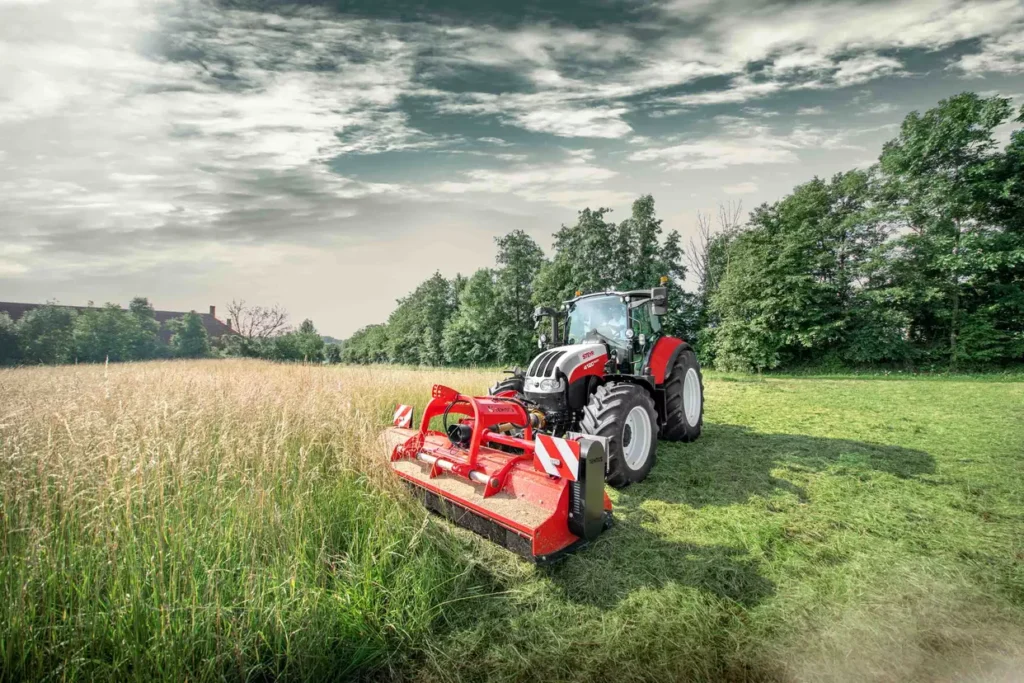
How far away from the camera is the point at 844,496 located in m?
4.62

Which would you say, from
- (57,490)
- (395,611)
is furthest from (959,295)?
(57,490)

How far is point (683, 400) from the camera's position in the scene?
21.6 ft

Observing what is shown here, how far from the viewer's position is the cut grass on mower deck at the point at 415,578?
2277 mm

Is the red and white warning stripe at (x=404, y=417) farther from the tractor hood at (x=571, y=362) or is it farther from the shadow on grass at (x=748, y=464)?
the shadow on grass at (x=748, y=464)

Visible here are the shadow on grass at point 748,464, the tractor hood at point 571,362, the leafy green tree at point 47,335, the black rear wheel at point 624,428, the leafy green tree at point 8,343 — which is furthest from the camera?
the leafy green tree at point 47,335


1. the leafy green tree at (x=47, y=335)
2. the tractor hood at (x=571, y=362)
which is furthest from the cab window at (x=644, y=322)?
the leafy green tree at (x=47, y=335)

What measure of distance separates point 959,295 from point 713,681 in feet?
76.1

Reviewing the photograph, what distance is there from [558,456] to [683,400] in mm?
3994

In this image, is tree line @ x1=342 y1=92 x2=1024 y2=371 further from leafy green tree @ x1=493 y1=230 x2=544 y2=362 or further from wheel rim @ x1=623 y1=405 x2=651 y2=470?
wheel rim @ x1=623 y1=405 x2=651 y2=470

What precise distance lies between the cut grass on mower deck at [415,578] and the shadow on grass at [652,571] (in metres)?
0.02

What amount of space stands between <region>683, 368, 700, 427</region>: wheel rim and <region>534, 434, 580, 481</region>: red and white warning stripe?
4391mm

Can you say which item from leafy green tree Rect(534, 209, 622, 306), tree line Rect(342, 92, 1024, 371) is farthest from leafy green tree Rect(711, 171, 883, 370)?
leafy green tree Rect(534, 209, 622, 306)

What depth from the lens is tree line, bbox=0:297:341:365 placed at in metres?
26.3

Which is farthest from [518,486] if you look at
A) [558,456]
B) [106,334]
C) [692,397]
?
[106,334]
